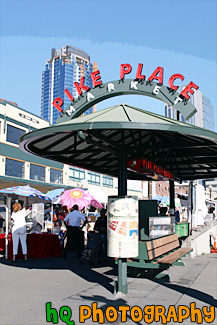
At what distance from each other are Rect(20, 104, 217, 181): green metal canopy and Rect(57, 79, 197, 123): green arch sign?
59.5 inches

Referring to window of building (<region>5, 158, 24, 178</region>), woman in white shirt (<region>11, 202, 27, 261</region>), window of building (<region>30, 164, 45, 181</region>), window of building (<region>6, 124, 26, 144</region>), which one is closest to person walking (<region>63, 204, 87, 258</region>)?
woman in white shirt (<region>11, 202, 27, 261</region>)

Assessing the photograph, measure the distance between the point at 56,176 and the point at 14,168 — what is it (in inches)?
334

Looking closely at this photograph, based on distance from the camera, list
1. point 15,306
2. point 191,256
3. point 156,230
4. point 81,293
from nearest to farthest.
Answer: point 15,306, point 81,293, point 156,230, point 191,256

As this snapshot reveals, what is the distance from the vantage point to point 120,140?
33.2 ft

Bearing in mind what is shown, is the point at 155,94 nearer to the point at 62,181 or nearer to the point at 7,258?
the point at 7,258

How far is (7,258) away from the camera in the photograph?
11.3m

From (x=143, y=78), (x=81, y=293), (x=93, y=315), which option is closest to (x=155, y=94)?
(x=143, y=78)

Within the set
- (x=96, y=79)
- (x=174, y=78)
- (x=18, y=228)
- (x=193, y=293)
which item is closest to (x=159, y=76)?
(x=174, y=78)

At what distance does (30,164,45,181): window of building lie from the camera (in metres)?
36.9

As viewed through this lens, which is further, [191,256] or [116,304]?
[191,256]

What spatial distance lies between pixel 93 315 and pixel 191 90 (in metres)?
8.58

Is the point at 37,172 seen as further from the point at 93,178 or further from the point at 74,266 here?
the point at 74,266

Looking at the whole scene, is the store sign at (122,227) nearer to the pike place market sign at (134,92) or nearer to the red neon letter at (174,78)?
the pike place market sign at (134,92)

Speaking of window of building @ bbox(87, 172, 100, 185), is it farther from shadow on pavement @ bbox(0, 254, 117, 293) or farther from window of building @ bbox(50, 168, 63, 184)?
shadow on pavement @ bbox(0, 254, 117, 293)
